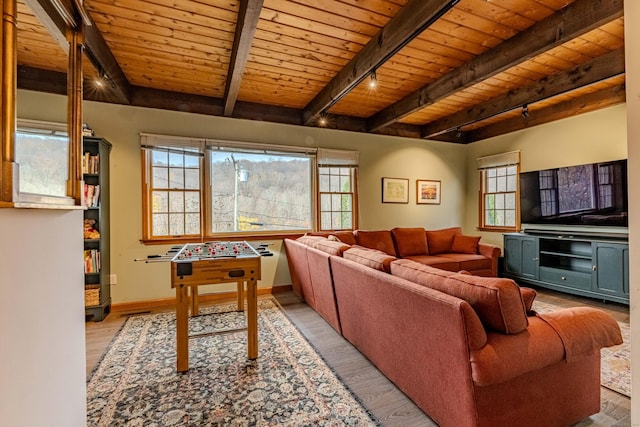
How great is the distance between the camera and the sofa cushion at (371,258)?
212 cm

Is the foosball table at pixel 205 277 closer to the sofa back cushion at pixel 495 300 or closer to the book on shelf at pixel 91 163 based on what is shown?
the sofa back cushion at pixel 495 300

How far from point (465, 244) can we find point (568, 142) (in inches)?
82.3

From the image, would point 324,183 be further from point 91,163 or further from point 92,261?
point 92,261

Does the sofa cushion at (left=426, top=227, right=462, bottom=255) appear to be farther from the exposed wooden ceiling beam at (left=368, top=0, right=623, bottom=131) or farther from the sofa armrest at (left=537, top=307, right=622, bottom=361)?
the sofa armrest at (left=537, top=307, right=622, bottom=361)

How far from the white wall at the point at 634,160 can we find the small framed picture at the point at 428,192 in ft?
15.7

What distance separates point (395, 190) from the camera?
540 centimetres

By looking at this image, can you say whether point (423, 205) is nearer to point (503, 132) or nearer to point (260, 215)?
point (503, 132)

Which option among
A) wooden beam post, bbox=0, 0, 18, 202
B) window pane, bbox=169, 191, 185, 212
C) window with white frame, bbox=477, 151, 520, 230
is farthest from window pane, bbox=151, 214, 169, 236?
window with white frame, bbox=477, 151, 520, 230

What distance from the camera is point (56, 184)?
1.21 m

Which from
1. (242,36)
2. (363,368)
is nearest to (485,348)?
(363,368)

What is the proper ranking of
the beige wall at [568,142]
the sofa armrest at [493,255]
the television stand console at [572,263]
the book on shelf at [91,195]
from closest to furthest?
the book on shelf at [91,195]
the television stand console at [572,263]
the beige wall at [568,142]
the sofa armrest at [493,255]

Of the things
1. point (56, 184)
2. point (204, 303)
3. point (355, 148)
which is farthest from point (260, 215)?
point (56, 184)

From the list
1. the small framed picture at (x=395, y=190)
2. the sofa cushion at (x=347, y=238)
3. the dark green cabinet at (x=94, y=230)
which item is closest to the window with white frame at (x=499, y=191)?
the small framed picture at (x=395, y=190)

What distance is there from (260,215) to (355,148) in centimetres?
197
